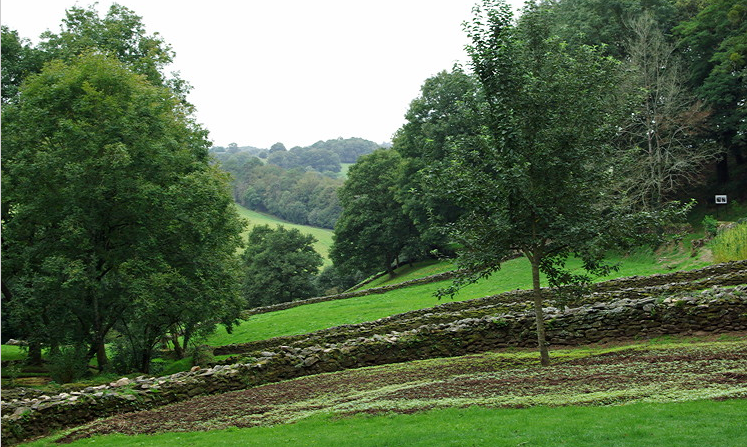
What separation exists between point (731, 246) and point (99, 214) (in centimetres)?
2709

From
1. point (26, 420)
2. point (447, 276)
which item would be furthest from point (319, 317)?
point (26, 420)

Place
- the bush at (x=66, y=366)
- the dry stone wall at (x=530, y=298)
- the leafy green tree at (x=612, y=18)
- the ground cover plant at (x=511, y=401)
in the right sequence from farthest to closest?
the leafy green tree at (x=612, y=18), the bush at (x=66, y=366), the dry stone wall at (x=530, y=298), the ground cover plant at (x=511, y=401)

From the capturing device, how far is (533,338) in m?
19.3

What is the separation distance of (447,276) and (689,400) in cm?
3270

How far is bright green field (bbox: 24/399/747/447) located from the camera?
24.2ft

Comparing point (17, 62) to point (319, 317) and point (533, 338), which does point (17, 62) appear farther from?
point (533, 338)

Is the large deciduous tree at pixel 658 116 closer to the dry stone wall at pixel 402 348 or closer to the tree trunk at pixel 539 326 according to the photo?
the dry stone wall at pixel 402 348

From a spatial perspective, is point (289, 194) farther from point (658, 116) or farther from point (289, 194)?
point (658, 116)

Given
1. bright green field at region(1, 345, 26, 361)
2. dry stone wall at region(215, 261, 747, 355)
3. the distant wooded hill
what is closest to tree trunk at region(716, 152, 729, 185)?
dry stone wall at region(215, 261, 747, 355)

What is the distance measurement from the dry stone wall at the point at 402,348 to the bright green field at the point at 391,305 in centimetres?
874

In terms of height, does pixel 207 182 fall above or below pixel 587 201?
above

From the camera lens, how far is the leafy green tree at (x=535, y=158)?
14.4 meters

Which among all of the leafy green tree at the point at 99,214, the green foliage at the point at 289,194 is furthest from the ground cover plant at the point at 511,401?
the green foliage at the point at 289,194

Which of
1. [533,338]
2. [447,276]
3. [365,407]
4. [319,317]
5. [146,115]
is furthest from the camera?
[447,276]
